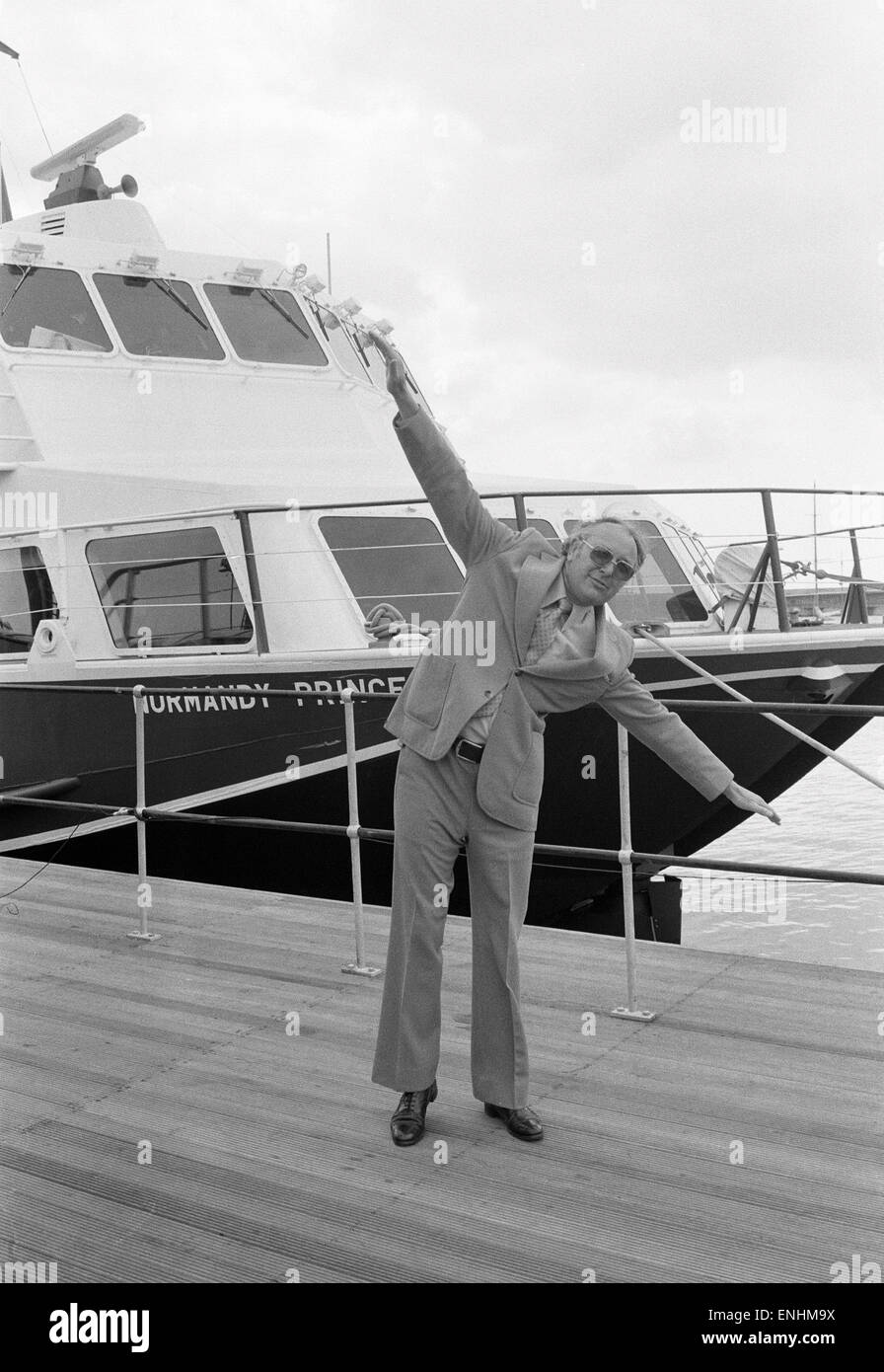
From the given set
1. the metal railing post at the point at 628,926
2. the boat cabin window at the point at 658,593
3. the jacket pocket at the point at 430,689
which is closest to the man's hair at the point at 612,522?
the jacket pocket at the point at 430,689

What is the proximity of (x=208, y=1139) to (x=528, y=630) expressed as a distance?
1517mm

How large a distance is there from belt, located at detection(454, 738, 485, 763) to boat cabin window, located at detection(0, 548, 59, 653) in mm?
4905

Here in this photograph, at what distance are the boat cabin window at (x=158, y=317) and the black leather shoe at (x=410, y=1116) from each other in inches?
245

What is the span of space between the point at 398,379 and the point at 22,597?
17.8ft

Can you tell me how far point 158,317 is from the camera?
815 centimetres

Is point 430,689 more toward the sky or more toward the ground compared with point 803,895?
more toward the sky

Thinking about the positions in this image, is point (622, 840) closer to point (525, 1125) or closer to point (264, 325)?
point (525, 1125)

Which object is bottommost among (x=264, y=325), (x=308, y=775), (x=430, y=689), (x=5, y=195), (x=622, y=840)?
(x=308, y=775)

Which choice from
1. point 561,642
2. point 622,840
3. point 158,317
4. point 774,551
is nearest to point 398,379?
point 561,642

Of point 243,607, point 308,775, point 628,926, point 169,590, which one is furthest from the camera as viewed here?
point 169,590

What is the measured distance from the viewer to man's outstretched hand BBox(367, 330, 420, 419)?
2508 millimetres

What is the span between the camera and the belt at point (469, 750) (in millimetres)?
2852

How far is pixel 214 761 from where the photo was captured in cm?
671

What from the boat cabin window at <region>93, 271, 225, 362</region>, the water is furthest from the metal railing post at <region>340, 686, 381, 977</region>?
the boat cabin window at <region>93, 271, 225, 362</region>
